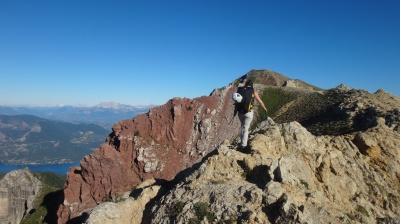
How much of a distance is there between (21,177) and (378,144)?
240ft

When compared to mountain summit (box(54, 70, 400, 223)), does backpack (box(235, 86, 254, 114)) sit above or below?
above

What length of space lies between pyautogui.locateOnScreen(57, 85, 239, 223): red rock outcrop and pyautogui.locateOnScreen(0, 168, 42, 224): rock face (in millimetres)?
24239

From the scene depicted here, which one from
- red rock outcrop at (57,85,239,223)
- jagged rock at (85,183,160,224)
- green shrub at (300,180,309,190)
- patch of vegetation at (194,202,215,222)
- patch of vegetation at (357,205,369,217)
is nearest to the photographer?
patch of vegetation at (194,202,215,222)

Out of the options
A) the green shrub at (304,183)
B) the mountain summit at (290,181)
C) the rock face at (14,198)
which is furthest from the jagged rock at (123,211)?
the rock face at (14,198)

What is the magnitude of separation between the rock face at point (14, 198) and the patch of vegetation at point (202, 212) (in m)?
67.1

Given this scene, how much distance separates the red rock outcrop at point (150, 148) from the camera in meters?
49.2

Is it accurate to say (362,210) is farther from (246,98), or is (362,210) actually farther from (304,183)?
(246,98)

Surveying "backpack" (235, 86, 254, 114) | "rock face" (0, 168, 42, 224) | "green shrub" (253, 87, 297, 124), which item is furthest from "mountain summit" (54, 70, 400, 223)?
"rock face" (0, 168, 42, 224)

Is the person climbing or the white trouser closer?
the person climbing

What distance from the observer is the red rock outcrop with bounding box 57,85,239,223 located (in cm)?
4925

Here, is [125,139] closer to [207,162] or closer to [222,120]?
[222,120]

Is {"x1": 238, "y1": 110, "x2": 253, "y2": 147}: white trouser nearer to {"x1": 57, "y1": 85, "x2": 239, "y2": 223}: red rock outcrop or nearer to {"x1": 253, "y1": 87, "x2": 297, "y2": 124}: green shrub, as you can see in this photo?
{"x1": 57, "y1": 85, "x2": 239, "y2": 223}: red rock outcrop

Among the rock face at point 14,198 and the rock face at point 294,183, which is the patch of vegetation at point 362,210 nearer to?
the rock face at point 294,183

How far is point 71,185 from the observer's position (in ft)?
162
